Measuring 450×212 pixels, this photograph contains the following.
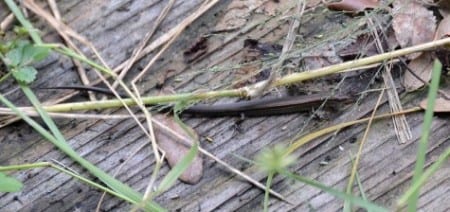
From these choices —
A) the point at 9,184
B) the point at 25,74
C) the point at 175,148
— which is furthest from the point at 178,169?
the point at 25,74

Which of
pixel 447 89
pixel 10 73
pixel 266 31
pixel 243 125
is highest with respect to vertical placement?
pixel 10 73

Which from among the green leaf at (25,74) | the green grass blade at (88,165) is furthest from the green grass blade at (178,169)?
the green leaf at (25,74)

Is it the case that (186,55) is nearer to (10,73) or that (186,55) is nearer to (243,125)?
(243,125)

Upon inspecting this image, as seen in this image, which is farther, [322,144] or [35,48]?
[35,48]

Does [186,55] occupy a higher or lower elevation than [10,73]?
lower

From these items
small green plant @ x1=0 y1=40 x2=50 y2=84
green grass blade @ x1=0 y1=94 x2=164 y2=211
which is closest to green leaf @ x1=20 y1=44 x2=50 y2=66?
small green plant @ x1=0 y1=40 x2=50 y2=84

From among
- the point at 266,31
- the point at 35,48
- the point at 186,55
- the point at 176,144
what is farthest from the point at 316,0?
the point at 35,48
